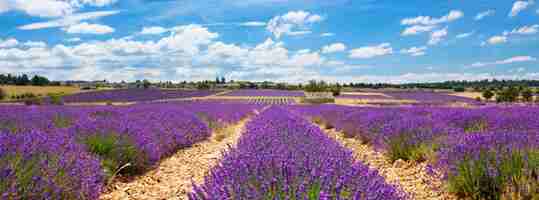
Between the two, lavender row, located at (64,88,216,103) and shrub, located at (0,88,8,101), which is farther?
shrub, located at (0,88,8,101)

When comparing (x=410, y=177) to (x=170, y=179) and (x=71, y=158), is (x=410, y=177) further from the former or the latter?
(x=71, y=158)

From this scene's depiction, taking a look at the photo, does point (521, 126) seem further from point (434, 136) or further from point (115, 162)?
point (115, 162)

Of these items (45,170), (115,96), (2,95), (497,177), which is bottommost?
(115,96)

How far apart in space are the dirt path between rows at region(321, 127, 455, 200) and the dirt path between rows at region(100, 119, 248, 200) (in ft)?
6.50

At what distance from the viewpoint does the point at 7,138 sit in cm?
371

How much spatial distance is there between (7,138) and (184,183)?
184 centimetres

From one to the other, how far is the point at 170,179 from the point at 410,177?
301 cm

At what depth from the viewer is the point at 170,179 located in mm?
4996

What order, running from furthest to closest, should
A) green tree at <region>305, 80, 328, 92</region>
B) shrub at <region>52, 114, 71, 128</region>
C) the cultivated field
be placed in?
green tree at <region>305, 80, 328, 92</region>
shrub at <region>52, 114, 71, 128</region>
the cultivated field

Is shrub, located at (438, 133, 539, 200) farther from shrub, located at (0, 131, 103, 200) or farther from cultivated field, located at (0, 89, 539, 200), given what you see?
shrub, located at (0, 131, 103, 200)

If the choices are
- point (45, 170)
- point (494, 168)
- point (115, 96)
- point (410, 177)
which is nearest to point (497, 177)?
point (494, 168)

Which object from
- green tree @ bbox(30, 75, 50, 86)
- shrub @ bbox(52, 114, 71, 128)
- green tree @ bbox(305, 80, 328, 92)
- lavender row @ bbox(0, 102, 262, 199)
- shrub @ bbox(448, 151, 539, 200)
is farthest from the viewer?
green tree @ bbox(30, 75, 50, 86)

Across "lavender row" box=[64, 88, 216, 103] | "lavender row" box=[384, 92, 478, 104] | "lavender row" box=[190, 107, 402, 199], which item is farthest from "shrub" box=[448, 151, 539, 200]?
"lavender row" box=[64, 88, 216, 103]

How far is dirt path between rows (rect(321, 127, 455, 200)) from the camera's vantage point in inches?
158
